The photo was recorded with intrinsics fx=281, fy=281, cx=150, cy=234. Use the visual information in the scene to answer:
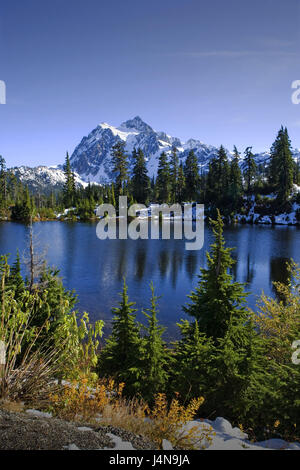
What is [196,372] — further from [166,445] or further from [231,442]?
[166,445]

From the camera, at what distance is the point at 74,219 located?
82812 millimetres

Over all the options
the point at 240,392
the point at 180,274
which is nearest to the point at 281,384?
the point at 240,392

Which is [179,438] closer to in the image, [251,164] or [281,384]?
[281,384]

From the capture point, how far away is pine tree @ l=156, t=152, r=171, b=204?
283 ft

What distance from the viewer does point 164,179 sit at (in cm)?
8694

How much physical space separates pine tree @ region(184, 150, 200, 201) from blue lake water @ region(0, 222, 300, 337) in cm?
4336

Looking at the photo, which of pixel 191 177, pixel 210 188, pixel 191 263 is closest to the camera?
pixel 191 263

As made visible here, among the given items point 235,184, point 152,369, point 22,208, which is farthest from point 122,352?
point 22,208

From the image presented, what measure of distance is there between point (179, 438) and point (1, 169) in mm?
103821

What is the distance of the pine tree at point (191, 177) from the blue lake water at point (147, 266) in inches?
1707

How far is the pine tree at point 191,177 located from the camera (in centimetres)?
8856

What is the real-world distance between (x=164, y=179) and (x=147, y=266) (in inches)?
2378

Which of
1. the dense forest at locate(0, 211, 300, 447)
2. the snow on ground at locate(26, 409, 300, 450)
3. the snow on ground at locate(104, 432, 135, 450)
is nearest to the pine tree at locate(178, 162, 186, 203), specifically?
the dense forest at locate(0, 211, 300, 447)
